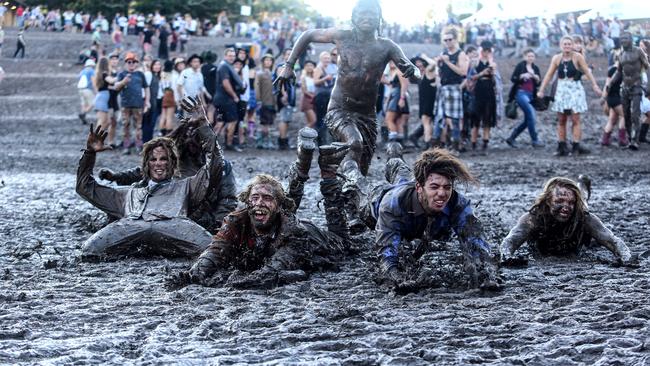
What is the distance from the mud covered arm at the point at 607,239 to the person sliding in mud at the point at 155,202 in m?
2.86

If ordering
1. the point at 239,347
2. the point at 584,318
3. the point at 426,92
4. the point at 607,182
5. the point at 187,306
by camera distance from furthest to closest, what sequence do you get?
1. the point at 426,92
2. the point at 607,182
3. the point at 187,306
4. the point at 584,318
5. the point at 239,347

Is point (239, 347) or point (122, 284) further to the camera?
point (122, 284)

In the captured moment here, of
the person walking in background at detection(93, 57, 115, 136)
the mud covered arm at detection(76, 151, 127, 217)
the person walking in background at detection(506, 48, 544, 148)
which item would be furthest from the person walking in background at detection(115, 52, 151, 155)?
the mud covered arm at detection(76, 151, 127, 217)

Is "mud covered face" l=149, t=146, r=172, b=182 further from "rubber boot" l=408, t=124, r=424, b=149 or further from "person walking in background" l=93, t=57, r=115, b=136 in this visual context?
"rubber boot" l=408, t=124, r=424, b=149

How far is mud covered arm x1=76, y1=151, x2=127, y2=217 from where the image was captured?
788 centimetres

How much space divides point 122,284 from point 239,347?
178 cm

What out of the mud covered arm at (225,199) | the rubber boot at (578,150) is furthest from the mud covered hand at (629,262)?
the rubber boot at (578,150)

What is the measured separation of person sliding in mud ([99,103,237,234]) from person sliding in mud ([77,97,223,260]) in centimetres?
13

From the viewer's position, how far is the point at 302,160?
718 cm

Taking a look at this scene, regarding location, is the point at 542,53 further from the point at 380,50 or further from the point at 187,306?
the point at 187,306

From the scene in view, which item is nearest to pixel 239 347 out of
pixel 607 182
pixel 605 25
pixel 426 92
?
pixel 607 182

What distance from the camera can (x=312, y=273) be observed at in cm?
650

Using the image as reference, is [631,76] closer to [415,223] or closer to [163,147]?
[163,147]

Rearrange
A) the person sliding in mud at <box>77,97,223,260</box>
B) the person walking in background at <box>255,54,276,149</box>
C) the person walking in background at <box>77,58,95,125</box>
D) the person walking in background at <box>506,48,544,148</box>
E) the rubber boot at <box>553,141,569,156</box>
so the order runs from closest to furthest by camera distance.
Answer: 1. the person sliding in mud at <box>77,97,223,260</box>
2. the rubber boot at <box>553,141,569,156</box>
3. the person walking in background at <box>506,48,544,148</box>
4. the person walking in background at <box>255,54,276,149</box>
5. the person walking in background at <box>77,58,95,125</box>
